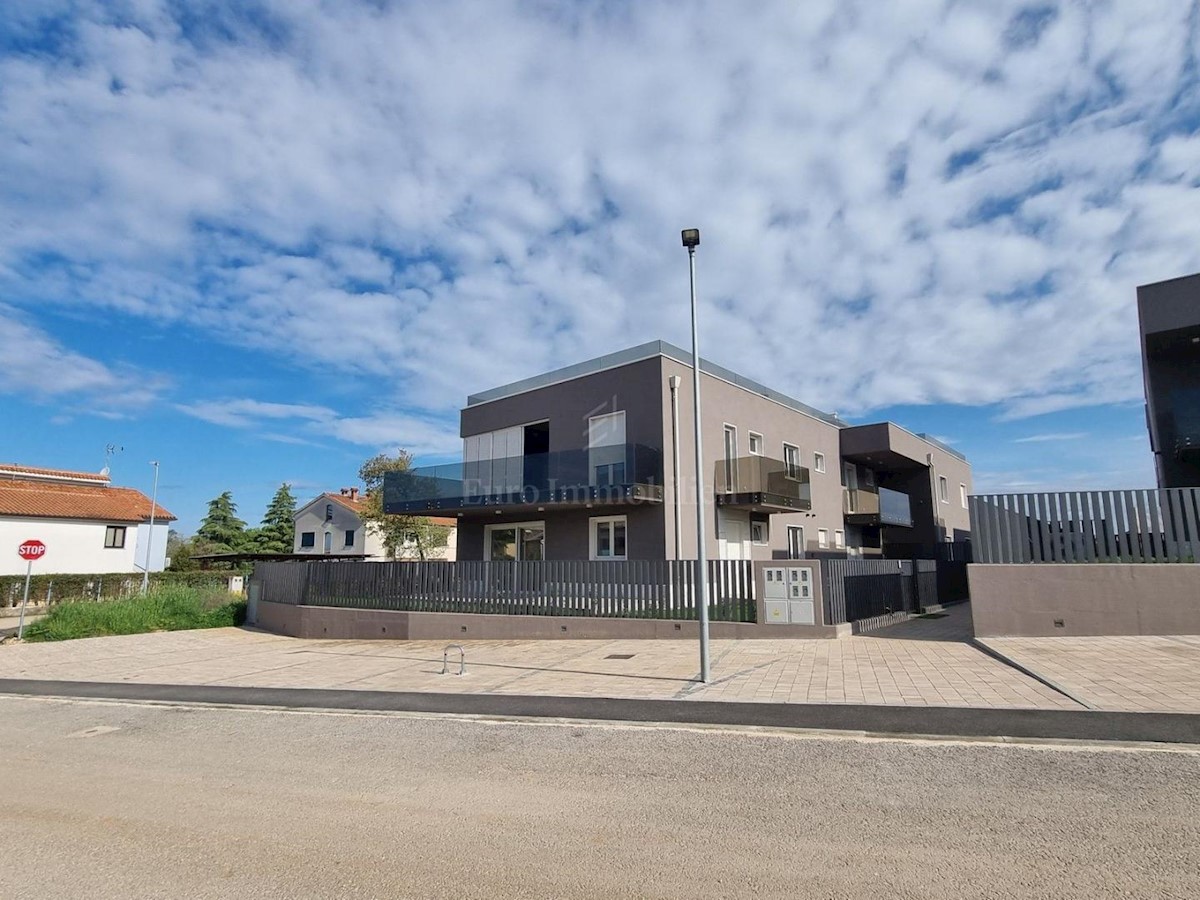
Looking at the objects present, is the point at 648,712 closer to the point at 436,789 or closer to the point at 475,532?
the point at 436,789

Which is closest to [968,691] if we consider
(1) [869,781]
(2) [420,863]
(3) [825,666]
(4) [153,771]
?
(3) [825,666]

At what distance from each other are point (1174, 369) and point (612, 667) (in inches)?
669

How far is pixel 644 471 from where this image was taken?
1811cm

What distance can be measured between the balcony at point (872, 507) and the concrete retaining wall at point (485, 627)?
42.3 ft

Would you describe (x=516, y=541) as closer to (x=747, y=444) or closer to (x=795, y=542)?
(x=747, y=444)

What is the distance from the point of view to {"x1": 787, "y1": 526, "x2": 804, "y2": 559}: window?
22703 mm

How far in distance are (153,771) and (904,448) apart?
2577cm

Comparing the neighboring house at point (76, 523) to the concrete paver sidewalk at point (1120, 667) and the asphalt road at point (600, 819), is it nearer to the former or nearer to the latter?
the asphalt road at point (600, 819)

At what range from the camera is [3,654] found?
16.6 m

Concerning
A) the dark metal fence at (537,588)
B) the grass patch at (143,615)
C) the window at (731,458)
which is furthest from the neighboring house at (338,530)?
the window at (731,458)

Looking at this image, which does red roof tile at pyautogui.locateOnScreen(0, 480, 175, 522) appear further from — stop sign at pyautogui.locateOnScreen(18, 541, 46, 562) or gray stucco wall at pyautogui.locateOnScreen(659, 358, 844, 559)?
gray stucco wall at pyautogui.locateOnScreen(659, 358, 844, 559)

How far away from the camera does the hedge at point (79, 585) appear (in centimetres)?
2844

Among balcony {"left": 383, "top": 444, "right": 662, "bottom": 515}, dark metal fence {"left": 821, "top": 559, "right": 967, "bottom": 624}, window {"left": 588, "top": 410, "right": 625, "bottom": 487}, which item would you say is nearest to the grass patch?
balcony {"left": 383, "top": 444, "right": 662, "bottom": 515}

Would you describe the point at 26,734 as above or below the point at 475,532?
below
